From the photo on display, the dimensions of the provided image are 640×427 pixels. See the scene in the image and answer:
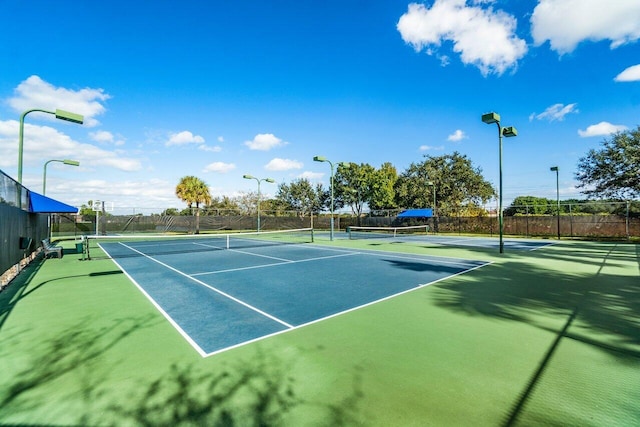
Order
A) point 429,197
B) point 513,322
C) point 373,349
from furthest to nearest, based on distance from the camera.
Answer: point 429,197 → point 513,322 → point 373,349

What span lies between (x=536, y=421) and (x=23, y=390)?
507 cm

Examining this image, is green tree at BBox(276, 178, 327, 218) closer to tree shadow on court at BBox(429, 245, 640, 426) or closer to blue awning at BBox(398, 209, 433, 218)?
blue awning at BBox(398, 209, 433, 218)

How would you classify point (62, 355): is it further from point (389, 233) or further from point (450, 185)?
point (450, 185)

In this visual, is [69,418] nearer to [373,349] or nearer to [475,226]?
[373,349]

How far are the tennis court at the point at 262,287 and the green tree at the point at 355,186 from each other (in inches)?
1684

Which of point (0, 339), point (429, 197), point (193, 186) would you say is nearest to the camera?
point (0, 339)

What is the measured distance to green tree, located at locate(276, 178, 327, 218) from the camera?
199 feet

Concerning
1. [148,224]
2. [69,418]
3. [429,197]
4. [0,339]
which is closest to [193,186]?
[148,224]

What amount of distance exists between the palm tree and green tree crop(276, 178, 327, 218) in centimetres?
2053

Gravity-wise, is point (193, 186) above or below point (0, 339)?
above

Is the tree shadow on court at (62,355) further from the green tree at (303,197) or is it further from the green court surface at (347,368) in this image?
the green tree at (303,197)

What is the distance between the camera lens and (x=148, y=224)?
35.6m

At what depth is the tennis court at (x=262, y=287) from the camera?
202 inches

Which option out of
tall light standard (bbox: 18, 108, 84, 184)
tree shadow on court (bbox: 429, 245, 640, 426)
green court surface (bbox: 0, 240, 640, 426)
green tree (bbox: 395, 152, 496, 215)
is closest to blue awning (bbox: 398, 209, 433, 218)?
green tree (bbox: 395, 152, 496, 215)
